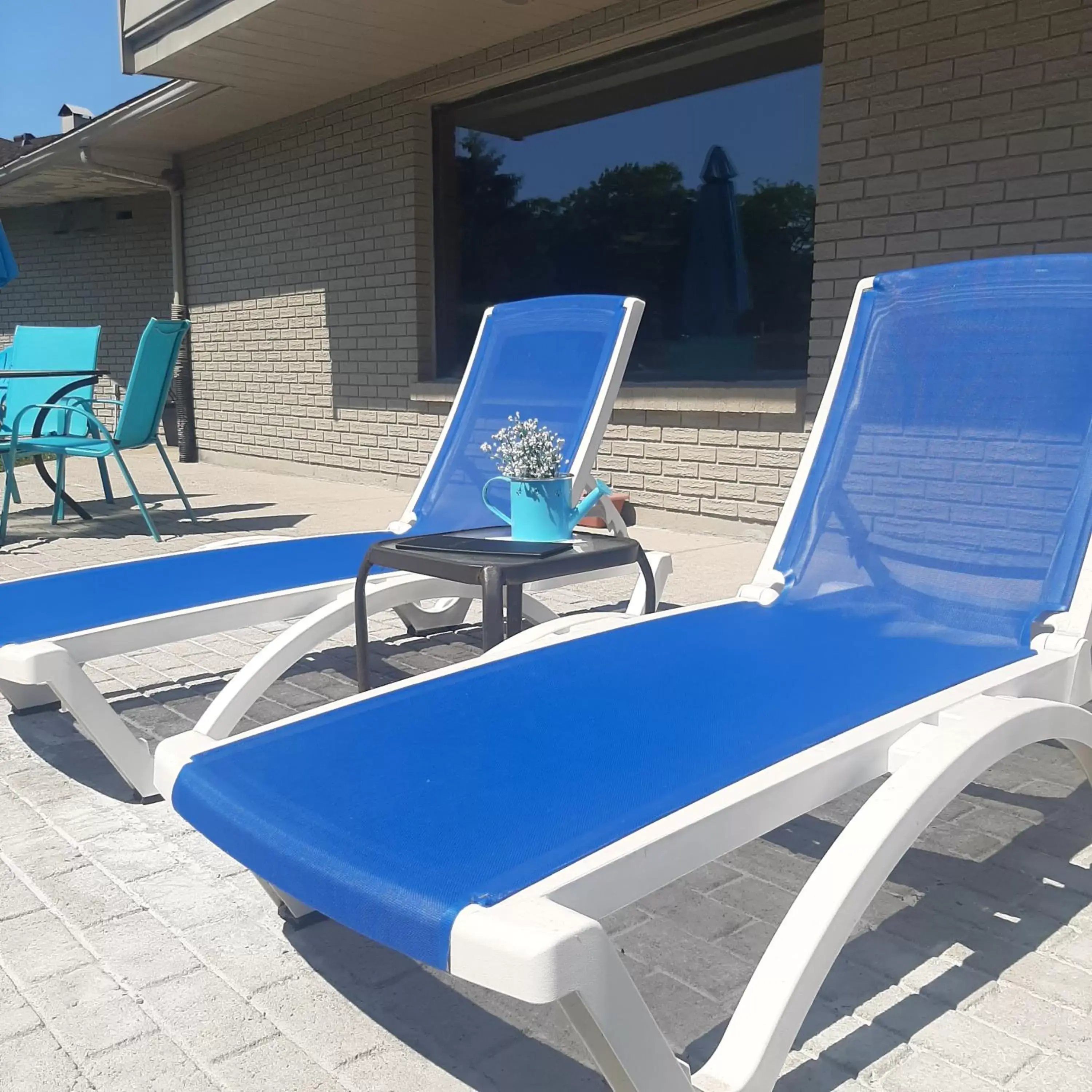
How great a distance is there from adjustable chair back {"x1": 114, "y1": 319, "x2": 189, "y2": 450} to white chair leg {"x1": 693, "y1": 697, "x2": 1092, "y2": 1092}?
16.3 ft

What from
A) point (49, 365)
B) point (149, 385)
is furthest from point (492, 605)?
point (49, 365)

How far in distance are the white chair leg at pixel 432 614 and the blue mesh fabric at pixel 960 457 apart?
165cm

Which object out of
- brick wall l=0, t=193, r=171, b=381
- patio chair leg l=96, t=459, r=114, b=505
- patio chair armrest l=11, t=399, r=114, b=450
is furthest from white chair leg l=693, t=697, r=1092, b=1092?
brick wall l=0, t=193, r=171, b=381

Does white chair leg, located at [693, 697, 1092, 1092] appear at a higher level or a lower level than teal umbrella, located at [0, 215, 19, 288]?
lower

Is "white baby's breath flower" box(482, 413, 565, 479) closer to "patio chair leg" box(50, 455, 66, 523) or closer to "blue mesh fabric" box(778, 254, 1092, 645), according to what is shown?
"blue mesh fabric" box(778, 254, 1092, 645)

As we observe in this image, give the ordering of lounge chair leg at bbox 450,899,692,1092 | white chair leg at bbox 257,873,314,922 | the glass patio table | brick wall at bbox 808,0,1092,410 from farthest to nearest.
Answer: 1. the glass patio table
2. brick wall at bbox 808,0,1092,410
3. white chair leg at bbox 257,873,314,922
4. lounge chair leg at bbox 450,899,692,1092

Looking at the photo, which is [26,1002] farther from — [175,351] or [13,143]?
[13,143]

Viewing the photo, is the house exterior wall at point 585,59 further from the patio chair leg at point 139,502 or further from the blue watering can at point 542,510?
the blue watering can at point 542,510

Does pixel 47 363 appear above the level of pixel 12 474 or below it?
above

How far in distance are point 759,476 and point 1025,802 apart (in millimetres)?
3470

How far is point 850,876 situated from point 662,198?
18.6ft

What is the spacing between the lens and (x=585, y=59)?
670 centimetres

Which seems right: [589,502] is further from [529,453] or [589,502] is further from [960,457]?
[960,457]

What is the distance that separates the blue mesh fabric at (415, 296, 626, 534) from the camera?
3627 mm
